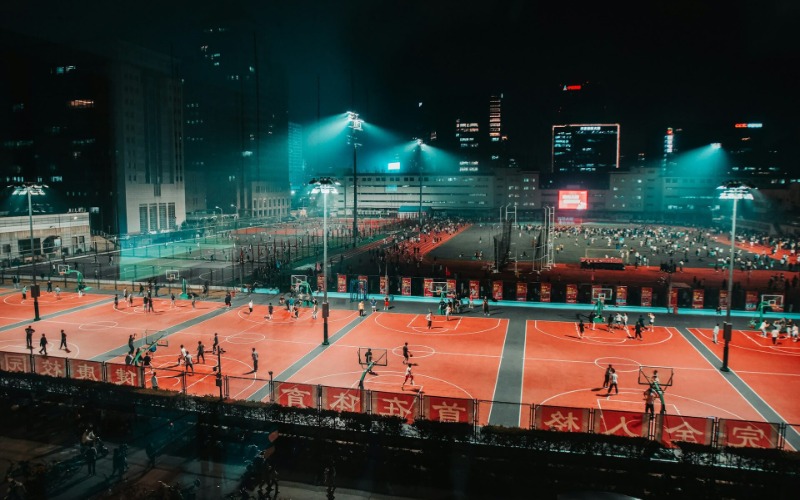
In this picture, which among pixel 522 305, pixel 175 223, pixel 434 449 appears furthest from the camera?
pixel 175 223

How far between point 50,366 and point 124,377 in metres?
3.53

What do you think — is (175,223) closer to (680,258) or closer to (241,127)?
(241,127)

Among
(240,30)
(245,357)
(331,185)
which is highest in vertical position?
(240,30)

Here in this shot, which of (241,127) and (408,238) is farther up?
(241,127)

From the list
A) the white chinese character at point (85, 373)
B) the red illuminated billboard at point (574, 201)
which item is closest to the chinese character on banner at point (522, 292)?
the white chinese character at point (85, 373)

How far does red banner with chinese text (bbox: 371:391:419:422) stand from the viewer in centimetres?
1809

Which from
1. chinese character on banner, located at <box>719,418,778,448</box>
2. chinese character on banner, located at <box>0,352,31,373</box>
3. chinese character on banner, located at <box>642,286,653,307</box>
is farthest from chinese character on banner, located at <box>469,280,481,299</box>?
chinese character on banner, located at <box>0,352,31,373</box>

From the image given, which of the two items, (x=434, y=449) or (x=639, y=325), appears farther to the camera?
(x=639, y=325)

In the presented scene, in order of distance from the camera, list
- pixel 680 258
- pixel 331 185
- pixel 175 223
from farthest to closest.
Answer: pixel 175 223 → pixel 680 258 → pixel 331 185

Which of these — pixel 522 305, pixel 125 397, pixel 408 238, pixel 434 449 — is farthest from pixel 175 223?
pixel 434 449

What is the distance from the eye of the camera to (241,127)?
179 m

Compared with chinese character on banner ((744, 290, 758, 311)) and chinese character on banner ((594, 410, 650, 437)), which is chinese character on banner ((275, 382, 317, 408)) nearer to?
chinese character on banner ((594, 410, 650, 437))

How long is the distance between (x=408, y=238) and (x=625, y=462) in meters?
72.6

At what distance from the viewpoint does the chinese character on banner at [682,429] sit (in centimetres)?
1636
